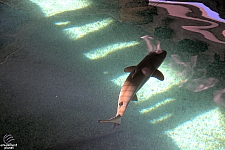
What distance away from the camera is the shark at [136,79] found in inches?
56.2

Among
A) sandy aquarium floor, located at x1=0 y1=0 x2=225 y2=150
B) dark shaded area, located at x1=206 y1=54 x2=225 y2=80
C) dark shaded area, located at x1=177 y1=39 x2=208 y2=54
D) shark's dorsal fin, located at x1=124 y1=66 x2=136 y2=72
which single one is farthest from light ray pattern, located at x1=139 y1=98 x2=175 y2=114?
dark shaded area, located at x1=177 y1=39 x2=208 y2=54

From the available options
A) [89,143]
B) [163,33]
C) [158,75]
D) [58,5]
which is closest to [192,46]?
[163,33]

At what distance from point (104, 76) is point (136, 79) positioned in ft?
1.17

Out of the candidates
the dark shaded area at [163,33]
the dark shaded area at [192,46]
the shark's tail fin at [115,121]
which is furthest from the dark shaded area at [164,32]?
the shark's tail fin at [115,121]

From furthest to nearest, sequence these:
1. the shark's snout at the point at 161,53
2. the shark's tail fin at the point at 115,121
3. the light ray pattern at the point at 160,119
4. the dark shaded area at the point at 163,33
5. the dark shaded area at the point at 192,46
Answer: the dark shaded area at the point at 163,33 → the dark shaded area at the point at 192,46 → the shark's snout at the point at 161,53 → the light ray pattern at the point at 160,119 → the shark's tail fin at the point at 115,121

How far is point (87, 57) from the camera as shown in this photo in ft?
6.46

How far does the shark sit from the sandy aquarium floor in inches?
3.1

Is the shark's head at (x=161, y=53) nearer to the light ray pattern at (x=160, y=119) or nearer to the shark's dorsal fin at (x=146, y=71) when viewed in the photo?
the shark's dorsal fin at (x=146, y=71)

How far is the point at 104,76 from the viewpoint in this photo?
5.91ft

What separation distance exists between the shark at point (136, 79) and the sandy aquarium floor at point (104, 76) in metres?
0.08

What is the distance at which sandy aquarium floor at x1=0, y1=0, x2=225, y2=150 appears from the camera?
146 centimetres

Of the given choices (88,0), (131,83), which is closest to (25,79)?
(131,83)

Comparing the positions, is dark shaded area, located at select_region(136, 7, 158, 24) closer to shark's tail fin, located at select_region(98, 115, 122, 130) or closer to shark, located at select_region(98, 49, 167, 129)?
shark, located at select_region(98, 49, 167, 129)

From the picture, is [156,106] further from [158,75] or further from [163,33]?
[163,33]
